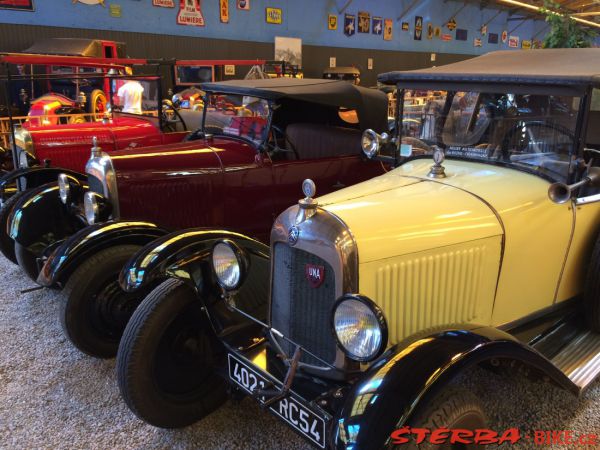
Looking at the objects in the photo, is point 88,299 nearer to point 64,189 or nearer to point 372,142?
point 64,189

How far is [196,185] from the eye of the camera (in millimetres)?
3715

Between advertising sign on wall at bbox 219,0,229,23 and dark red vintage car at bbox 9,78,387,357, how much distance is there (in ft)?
26.7

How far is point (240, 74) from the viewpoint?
39.3 ft

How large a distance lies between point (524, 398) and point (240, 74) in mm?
10753

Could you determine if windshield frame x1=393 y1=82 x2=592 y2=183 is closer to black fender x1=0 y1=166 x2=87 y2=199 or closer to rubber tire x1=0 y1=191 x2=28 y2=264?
black fender x1=0 y1=166 x2=87 y2=199

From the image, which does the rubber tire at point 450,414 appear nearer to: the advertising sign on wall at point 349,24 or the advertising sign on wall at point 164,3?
the advertising sign on wall at point 164,3

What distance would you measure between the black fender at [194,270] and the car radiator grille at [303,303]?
287 millimetres

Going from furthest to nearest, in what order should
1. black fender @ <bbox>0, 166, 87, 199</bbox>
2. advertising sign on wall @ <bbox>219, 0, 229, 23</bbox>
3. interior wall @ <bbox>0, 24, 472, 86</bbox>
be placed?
advertising sign on wall @ <bbox>219, 0, 229, 23</bbox> < interior wall @ <bbox>0, 24, 472, 86</bbox> < black fender @ <bbox>0, 166, 87, 199</bbox>

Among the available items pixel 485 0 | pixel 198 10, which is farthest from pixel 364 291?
pixel 485 0

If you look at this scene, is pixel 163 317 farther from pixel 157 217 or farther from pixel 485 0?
pixel 485 0

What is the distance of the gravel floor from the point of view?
7.78 ft

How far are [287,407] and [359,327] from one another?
1.50ft

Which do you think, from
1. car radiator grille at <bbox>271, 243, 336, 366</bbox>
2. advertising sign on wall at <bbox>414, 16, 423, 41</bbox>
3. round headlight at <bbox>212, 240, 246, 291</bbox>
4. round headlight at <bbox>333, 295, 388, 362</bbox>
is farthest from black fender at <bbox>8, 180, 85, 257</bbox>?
advertising sign on wall at <bbox>414, 16, 423, 41</bbox>

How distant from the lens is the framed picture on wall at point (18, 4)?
8508 mm
